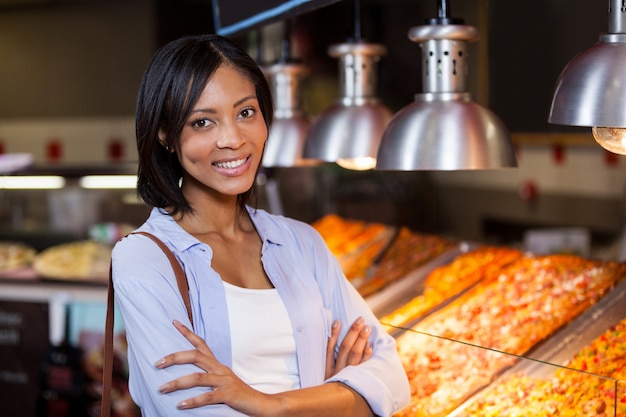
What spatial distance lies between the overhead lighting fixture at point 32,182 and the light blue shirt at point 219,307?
292 centimetres

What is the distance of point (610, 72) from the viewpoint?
173 cm

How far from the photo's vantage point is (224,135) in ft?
6.30

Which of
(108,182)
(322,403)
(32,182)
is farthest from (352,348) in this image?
(32,182)

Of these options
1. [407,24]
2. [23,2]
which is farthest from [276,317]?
Result: [23,2]

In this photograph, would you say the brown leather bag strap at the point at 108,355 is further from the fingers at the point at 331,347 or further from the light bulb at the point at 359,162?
the light bulb at the point at 359,162

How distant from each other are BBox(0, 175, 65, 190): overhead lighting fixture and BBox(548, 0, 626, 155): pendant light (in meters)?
3.57

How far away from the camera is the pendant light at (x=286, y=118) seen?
345cm

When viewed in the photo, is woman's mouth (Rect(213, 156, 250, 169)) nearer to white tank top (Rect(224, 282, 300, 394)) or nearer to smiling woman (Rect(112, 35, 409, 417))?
smiling woman (Rect(112, 35, 409, 417))

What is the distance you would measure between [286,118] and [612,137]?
187 centimetres

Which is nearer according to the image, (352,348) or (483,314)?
(352,348)

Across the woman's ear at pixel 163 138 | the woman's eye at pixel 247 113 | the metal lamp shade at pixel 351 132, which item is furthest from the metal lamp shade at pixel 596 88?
the metal lamp shade at pixel 351 132

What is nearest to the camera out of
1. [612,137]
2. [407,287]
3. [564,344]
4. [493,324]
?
[612,137]

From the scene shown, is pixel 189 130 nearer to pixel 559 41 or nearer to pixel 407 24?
pixel 559 41

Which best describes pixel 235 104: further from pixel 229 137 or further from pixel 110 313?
pixel 110 313
